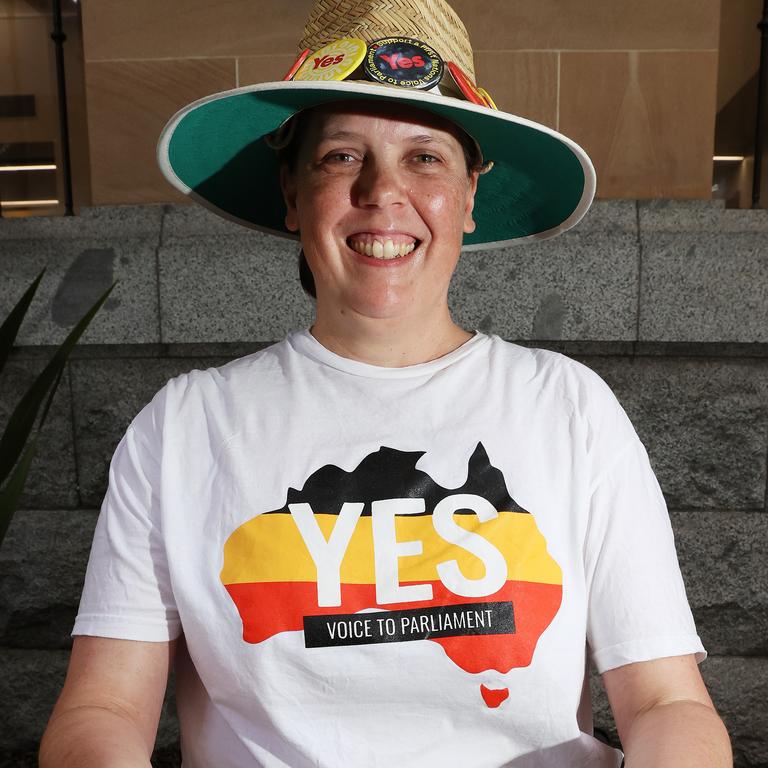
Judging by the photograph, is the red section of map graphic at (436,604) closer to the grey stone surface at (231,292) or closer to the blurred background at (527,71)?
the grey stone surface at (231,292)

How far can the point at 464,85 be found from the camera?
168 cm

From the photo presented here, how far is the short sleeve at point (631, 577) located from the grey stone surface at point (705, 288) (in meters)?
1.60

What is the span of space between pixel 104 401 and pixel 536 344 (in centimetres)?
160

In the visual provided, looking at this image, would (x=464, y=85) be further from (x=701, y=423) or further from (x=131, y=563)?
(x=701, y=423)

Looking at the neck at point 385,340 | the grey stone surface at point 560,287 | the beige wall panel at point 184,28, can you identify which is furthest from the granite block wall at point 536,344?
the neck at point 385,340

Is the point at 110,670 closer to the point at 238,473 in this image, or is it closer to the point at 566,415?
the point at 238,473

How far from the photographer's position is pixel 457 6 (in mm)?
3596

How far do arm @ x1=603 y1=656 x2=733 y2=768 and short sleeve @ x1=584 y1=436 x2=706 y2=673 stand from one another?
0.08 ft

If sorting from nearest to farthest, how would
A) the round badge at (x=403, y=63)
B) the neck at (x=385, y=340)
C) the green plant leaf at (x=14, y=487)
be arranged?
the round badge at (x=403, y=63), the neck at (x=385, y=340), the green plant leaf at (x=14, y=487)

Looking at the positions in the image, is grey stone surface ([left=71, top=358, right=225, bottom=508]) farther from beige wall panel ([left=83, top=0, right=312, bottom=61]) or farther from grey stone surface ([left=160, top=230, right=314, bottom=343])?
beige wall panel ([left=83, top=0, right=312, bottom=61])

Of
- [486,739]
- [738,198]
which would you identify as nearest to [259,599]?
[486,739]

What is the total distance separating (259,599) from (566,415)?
2.11 feet

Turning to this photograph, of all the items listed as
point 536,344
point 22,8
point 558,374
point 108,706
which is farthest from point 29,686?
point 22,8

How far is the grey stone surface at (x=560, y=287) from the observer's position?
121 inches
